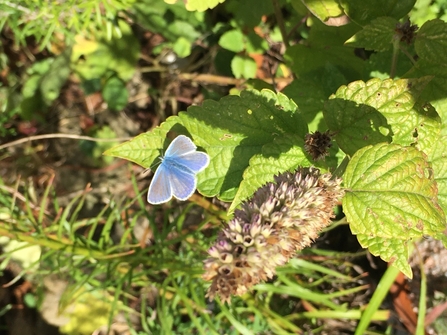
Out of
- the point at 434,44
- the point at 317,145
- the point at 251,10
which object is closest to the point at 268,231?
the point at 317,145

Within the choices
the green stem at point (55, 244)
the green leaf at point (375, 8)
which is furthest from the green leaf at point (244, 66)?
the green stem at point (55, 244)

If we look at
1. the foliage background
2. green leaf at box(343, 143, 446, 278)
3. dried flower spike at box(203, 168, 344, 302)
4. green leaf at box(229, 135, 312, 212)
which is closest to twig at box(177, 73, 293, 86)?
the foliage background

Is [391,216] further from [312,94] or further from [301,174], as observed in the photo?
[312,94]

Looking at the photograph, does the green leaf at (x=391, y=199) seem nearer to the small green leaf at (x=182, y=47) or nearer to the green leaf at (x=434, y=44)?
the green leaf at (x=434, y=44)

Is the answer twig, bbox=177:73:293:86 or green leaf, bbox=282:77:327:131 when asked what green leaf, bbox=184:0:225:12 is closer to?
green leaf, bbox=282:77:327:131

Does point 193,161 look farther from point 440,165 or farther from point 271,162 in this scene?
point 440,165

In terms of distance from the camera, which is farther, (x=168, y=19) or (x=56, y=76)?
(x=56, y=76)

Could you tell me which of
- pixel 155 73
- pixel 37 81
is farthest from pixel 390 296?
pixel 37 81
